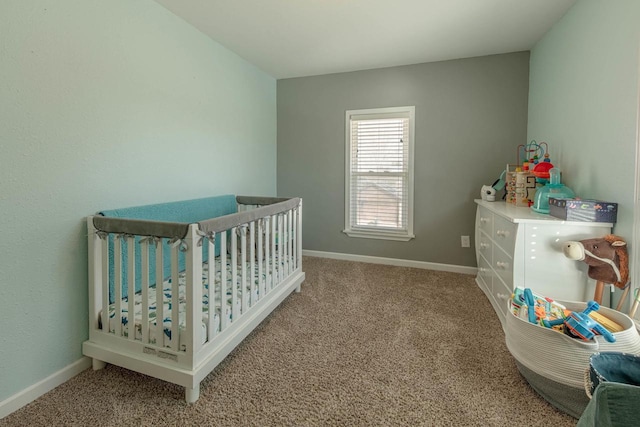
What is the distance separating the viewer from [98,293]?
60.1 inches

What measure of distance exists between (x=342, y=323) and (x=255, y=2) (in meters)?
2.16

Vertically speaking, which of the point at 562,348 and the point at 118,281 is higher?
the point at 118,281

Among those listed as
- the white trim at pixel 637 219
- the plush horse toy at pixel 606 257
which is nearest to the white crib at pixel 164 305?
the plush horse toy at pixel 606 257

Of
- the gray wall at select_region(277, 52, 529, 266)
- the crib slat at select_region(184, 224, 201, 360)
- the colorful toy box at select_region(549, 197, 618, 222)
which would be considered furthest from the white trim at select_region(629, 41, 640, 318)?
the crib slat at select_region(184, 224, 201, 360)

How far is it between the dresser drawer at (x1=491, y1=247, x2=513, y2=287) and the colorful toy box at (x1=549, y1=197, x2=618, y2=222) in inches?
15.4

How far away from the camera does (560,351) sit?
48.8 inches

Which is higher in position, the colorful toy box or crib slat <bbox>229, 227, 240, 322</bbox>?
the colorful toy box

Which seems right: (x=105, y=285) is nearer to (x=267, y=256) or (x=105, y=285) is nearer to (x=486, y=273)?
(x=267, y=256)

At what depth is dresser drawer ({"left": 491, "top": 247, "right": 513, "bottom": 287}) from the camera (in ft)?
6.03

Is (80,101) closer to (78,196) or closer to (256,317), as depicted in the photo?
(78,196)

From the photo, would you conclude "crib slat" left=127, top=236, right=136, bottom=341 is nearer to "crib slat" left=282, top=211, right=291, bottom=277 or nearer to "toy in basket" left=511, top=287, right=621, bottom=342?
"crib slat" left=282, top=211, right=291, bottom=277

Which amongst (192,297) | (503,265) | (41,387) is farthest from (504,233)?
(41,387)

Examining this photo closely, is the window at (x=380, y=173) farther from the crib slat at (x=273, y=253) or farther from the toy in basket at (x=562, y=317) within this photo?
the toy in basket at (x=562, y=317)

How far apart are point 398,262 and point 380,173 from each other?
98 centimetres
